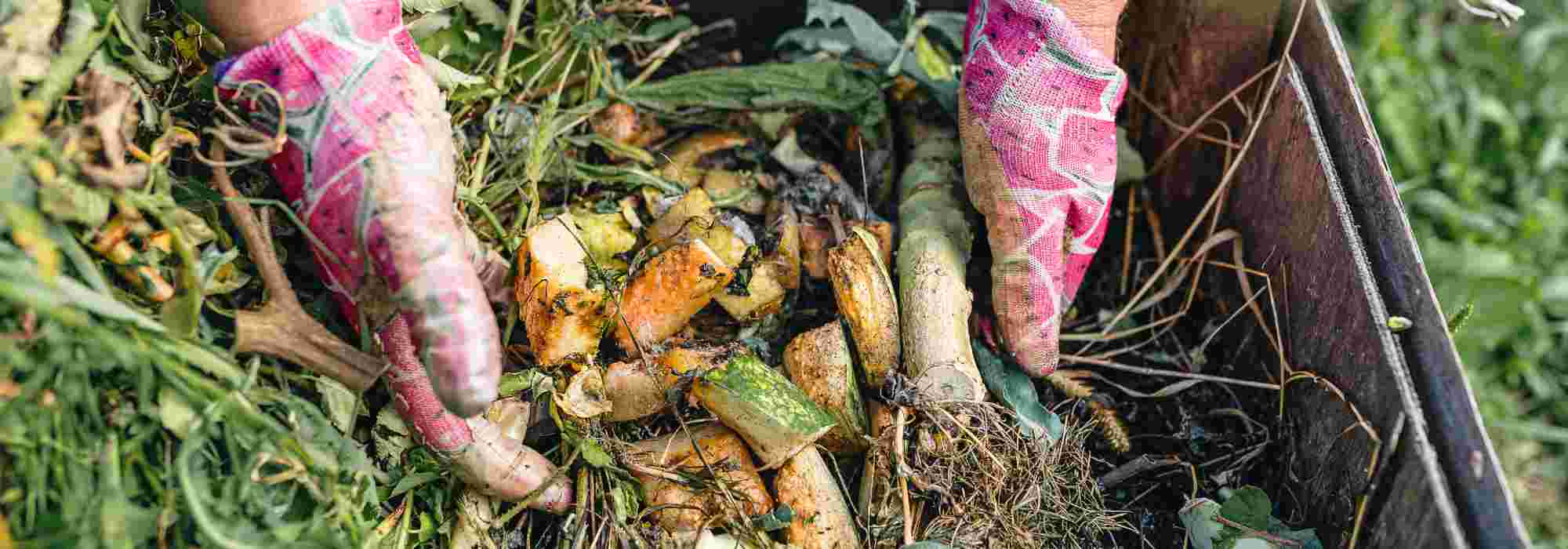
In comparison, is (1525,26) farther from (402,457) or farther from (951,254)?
(402,457)

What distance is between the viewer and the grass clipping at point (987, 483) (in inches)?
45.5

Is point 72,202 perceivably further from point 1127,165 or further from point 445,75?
point 1127,165

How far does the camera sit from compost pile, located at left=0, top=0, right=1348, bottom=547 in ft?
2.95

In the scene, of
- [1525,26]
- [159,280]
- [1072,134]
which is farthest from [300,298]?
[1525,26]

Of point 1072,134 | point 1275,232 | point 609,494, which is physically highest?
point 1072,134

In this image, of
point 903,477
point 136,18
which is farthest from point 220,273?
point 903,477

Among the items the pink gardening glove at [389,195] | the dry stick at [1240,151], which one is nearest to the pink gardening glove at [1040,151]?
the dry stick at [1240,151]

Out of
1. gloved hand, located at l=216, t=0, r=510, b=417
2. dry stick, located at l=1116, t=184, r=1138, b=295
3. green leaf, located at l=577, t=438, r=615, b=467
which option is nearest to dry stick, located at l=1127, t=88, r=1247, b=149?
dry stick, located at l=1116, t=184, r=1138, b=295

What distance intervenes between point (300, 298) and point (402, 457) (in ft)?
0.69

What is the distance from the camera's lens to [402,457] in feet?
3.83

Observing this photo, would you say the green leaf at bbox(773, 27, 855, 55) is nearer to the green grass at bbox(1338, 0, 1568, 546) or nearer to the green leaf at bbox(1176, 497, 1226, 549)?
the green leaf at bbox(1176, 497, 1226, 549)

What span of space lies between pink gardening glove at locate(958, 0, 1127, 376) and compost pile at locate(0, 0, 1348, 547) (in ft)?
0.23

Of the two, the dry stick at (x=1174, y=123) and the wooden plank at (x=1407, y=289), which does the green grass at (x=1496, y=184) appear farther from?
the wooden plank at (x=1407, y=289)

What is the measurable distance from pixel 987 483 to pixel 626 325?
0.46 meters
